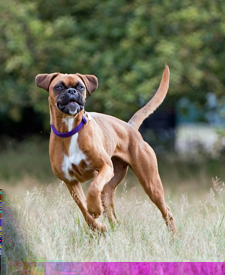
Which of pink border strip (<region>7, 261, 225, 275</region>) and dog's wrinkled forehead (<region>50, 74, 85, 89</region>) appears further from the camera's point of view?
dog's wrinkled forehead (<region>50, 74, 85, 89</region>)

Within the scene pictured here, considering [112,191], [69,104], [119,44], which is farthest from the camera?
[119,44]

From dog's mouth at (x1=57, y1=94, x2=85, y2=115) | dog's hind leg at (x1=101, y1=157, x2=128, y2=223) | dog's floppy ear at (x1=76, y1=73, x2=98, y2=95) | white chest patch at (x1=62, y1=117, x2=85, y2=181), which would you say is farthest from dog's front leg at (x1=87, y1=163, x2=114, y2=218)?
dog's hind leg at (x1=101, y1=157, x2=128, y2=223)

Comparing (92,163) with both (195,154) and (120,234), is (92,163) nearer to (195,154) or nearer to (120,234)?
(120,234)

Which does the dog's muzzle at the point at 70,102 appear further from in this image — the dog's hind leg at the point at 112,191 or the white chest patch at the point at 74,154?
the dog's hind leg at the point at 112,191

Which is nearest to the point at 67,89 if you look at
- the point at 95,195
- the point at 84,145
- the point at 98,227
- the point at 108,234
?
the point at 84,145

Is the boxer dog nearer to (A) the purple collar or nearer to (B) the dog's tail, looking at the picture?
(A) the purple collar

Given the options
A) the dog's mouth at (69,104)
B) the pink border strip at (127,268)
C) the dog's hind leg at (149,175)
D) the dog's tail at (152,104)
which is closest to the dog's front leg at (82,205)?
the dog's hind leg at (149,175)

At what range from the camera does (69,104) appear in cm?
552

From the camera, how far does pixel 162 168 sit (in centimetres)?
1445

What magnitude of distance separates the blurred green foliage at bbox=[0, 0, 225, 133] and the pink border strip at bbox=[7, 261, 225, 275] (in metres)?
6.30

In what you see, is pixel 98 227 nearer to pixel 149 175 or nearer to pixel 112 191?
pixel 112 191

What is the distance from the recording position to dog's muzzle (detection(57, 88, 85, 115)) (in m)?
5.52

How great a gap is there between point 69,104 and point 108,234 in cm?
154

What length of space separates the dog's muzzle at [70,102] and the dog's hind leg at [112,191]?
4.31 ft
